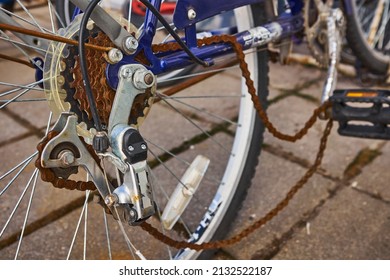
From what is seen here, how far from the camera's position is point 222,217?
1716 mm

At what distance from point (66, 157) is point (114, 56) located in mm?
252

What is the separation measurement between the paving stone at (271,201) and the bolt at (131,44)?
36.3 inches

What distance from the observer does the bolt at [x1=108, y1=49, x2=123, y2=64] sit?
1.13 metres

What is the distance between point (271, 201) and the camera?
2.02m

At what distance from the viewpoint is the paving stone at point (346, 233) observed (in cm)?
175

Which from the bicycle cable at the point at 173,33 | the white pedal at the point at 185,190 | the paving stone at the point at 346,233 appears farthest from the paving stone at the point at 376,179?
the bicycle cable at the point at 173,33

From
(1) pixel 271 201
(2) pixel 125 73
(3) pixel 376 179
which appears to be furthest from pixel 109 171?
(3) pixel 376 179

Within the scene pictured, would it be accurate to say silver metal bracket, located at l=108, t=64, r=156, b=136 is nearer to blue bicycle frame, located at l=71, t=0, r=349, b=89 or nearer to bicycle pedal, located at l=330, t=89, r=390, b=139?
blue bicycle frame, located at l=71, t=0, r=349, b=89

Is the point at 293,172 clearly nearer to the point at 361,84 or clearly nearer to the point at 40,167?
the point at 361,84

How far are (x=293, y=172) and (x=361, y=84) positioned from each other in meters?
0.92

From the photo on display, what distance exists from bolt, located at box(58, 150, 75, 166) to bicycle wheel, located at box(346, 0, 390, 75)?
1.40 metres

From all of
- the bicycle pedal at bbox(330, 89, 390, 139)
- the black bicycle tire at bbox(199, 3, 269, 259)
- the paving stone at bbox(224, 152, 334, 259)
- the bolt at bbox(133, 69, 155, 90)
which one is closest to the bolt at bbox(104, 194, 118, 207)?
the bolt at bbox(133, 69, 155, 90)

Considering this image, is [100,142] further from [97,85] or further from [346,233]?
[346,233]

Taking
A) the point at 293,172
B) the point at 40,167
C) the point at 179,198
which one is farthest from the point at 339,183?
the point at 40,167
